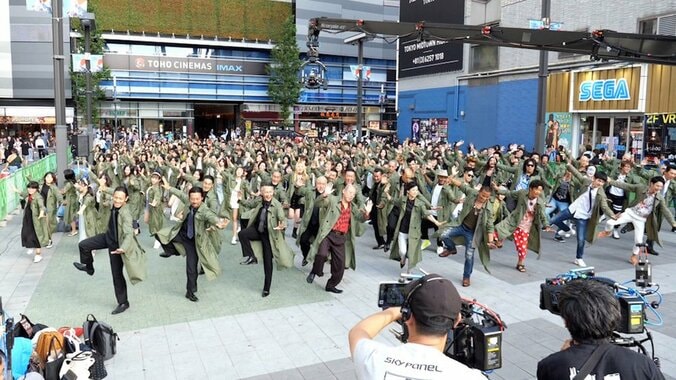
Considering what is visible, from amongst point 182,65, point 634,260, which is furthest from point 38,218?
point 182,65

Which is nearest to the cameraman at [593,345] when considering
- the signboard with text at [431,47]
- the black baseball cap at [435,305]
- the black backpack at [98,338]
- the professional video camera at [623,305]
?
the professional video camera at [623,305]

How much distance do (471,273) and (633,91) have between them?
15.9 m

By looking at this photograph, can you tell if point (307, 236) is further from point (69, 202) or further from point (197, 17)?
point (197, 17)

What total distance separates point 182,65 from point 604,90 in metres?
41.4

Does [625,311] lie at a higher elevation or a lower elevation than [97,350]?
higher

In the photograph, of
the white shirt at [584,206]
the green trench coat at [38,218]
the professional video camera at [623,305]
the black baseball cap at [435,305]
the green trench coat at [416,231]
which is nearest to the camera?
the black baseball cap at [435,305]

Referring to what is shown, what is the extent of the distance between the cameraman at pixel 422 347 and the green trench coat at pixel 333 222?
5955 mm

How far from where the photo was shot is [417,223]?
9039 millimetres

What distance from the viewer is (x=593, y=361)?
255cm

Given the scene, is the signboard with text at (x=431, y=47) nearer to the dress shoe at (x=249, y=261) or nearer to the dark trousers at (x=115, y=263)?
the dress shoe at (x=249, y=261)

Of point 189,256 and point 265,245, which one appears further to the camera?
point 265,245

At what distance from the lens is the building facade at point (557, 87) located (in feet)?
67.8

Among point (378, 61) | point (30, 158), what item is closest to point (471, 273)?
point (30, 158)

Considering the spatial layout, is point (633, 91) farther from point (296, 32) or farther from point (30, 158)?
point (296, 32)
